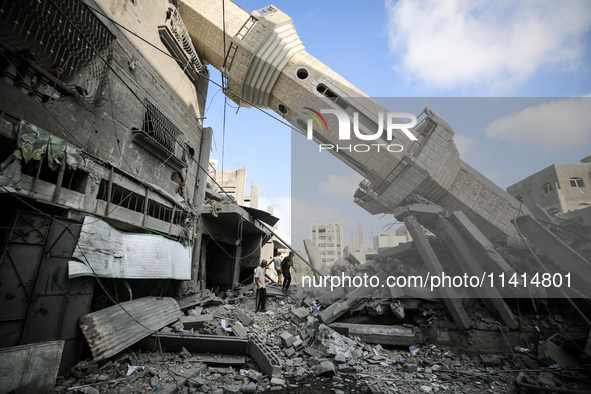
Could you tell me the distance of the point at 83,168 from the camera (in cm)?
543

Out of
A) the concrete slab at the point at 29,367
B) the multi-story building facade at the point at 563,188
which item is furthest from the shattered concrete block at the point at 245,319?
the multi-story building facade at the point at 563,188

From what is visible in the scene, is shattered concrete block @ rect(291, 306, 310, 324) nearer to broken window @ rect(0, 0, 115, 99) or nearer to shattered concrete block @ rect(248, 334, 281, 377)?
shattered concrete block @ rect(248, 334, 281, 377)

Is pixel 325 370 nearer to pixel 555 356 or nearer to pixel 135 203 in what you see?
pixel 555 356

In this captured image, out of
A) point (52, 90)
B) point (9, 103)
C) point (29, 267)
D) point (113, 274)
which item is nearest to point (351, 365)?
point (113, 274)

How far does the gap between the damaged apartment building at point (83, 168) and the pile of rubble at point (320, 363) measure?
1.31 meters

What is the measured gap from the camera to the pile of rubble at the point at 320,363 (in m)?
4.05

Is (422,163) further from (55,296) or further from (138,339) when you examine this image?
(55,296)

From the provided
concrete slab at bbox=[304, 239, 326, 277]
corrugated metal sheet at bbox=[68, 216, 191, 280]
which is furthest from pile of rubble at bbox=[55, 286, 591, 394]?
concrete slab at bbox=[304, 239, 326, 277]

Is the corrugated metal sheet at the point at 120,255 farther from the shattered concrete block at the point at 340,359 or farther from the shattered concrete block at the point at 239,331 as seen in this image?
the shattered concrete block at the point at 340,359

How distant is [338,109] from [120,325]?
11105 millimetres

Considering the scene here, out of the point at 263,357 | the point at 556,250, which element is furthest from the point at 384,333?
the point at 556,250

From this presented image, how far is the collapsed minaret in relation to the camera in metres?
10.9

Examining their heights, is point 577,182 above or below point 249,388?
above

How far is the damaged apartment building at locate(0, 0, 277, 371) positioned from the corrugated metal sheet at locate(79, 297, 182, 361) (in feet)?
1.13
